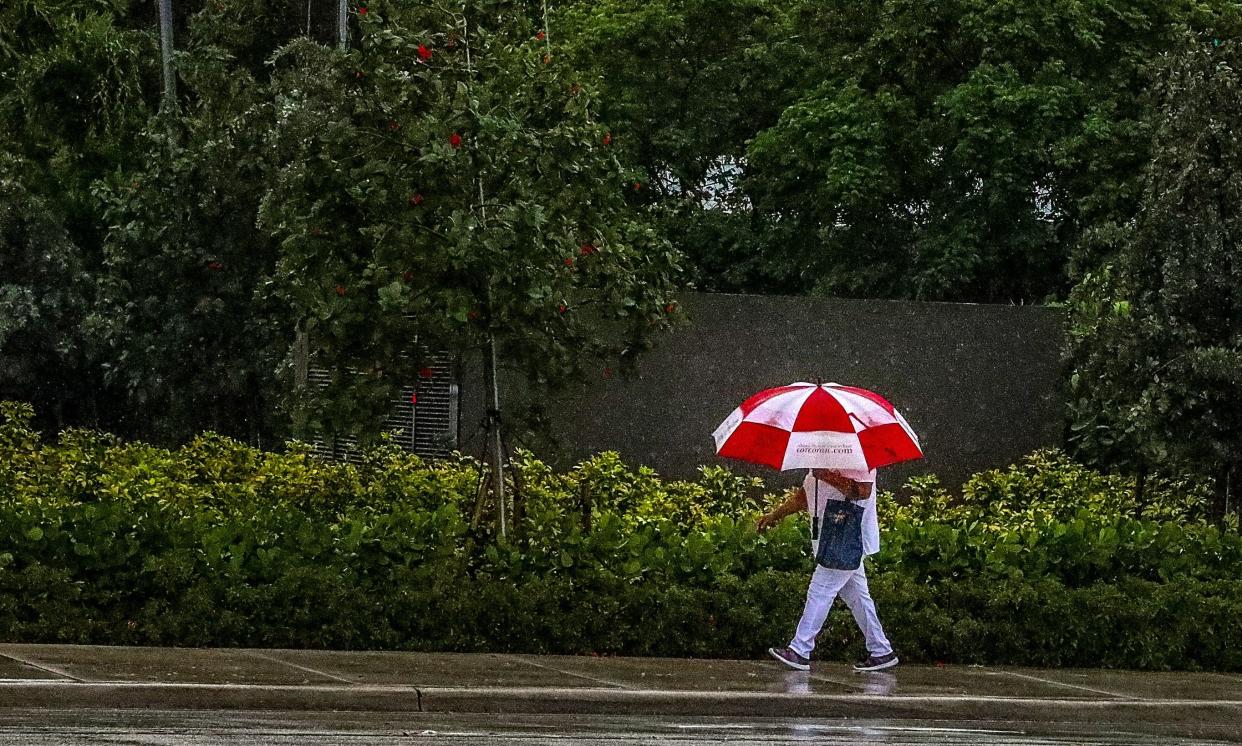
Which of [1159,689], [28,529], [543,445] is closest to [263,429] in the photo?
[543,445]

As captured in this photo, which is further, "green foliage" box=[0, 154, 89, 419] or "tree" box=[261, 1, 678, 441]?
"green foliage" box=[0, 154, 89, 419]

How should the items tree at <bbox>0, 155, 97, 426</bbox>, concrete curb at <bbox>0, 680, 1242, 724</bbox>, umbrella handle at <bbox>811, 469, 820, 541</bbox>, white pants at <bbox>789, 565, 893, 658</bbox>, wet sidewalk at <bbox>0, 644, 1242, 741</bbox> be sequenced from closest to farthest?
concrete curb at <bbox>0, 680, 1242, 724</bbox>
wet sidewalk at <bbox>0, 644, 1242, 741</bbox>
white pants at <bbox>789, 565, 893, 658</bbox>
umbrella handle at <bbox>811, 469, 820, 541</bbox>
tree at <bbox>0, 155, 97, 426</bbox>

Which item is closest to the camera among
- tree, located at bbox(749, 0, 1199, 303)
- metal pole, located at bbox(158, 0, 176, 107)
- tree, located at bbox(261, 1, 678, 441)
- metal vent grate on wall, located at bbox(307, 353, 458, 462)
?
tree, located at bbox(261, 1, 678, 441)

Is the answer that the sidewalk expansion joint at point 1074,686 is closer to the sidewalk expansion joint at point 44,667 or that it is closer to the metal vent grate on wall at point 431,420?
the sidewalk expansion joint at point 44,667

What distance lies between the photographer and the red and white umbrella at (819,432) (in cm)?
1182

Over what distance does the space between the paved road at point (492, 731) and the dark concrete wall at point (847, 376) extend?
903cm

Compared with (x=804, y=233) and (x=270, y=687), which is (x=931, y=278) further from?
(x=270, y=687)

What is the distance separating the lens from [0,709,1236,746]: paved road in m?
8.88

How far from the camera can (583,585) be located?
1269cm

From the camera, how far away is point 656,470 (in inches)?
801

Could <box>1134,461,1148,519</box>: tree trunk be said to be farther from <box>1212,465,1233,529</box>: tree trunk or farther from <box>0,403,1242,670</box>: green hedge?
<box>0,403,1242,670</box>: green hedge

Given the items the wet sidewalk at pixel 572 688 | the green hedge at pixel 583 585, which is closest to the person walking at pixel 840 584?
the wet sidewalk at pixel 572 688

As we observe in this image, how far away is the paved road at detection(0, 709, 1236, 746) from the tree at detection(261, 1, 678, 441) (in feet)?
11.9

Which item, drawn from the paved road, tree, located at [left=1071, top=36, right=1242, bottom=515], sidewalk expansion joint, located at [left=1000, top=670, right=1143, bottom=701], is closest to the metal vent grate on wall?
tree, located at [left=1071, top=36, right=1242, bottom=515]
